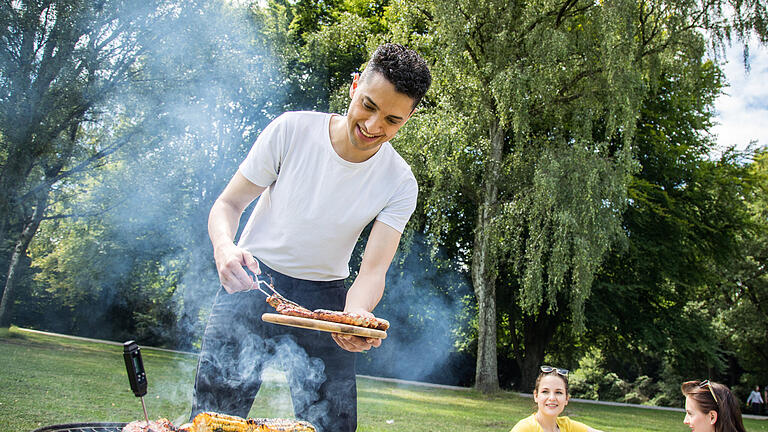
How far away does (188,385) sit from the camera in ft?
35.0

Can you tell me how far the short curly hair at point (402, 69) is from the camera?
234 cm

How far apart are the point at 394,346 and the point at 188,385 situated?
10854 millimetres

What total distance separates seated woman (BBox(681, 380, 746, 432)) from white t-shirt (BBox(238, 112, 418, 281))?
119 inches

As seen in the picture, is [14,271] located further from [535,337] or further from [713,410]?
[713,410]

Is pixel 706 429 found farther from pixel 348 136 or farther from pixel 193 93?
pixel 193 93

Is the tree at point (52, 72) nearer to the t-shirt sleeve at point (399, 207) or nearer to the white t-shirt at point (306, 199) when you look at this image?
the white t-shirt at point (306, 199)

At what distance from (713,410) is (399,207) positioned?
2.97 metres

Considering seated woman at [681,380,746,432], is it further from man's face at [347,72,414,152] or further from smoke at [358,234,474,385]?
smoke at [358,234,474,385]

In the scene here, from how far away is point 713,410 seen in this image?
157 inches

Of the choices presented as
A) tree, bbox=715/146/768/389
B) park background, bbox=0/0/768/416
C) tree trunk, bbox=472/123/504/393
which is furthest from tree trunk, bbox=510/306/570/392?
tree, bbox=715/146/768/389

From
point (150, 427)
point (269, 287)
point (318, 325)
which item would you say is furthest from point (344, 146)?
point (150, 427)

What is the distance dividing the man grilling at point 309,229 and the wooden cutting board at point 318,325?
401 mm

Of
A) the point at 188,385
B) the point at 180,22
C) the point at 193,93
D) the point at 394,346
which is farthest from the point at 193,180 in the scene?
the point at 394,346

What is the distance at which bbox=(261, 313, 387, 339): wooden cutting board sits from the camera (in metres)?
1.89
